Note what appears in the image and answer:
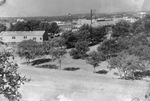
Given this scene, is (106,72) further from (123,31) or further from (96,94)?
(123,31)

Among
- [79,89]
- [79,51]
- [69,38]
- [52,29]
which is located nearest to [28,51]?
[79,51]

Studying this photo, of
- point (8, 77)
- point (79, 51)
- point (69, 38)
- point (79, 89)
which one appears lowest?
point (79, 89)

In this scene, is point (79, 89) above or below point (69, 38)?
below

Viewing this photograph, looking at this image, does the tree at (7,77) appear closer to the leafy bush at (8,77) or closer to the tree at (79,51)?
the leafy bush at (8,77)

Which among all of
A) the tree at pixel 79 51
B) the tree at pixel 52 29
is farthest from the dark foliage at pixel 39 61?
the tree at pixel 52 29

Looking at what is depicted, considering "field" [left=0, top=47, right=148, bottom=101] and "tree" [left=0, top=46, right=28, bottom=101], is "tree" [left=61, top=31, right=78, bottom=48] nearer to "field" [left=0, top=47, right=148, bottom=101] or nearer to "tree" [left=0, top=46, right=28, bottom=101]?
"field" [left=0, top=47, right=148, bottom=101]

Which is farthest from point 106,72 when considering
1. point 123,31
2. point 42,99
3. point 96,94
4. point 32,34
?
point 32,34

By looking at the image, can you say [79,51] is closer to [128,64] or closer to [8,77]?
[128,64]

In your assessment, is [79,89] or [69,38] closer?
[79,89]

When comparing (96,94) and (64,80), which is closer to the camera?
(96,94)

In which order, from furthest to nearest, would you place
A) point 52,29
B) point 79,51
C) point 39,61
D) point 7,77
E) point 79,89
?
point 52,29 → point 79,51 → point 39,61 → point 79,89 → point 7,77

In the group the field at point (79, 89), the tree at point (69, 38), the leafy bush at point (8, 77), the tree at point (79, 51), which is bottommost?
the field at point (79, 89)
